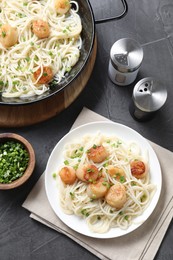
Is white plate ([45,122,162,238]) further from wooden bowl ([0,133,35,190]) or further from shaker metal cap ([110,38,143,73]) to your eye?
shaker metal cap ([110,38,143,73])

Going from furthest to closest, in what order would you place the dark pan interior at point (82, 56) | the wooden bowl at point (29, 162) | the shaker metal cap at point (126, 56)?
the shaker metal cap at point (126, 56), the dark pan interior at point (82, 56), the wooden bowl at point (29, 162)

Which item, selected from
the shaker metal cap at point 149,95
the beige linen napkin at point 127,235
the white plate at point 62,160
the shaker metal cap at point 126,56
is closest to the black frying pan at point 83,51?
the shaker metal cap at point 126,56

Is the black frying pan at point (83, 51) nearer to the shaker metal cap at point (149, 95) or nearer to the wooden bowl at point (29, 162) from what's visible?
the wooden bowl at point (29, 162)

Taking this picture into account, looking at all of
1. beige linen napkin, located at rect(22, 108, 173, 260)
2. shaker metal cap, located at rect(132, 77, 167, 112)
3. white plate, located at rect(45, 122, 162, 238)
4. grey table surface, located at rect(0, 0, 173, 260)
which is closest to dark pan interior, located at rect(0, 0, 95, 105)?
grey table surface, located at rect(0, 0, 173, 260)

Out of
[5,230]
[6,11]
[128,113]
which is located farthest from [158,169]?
[6,11]

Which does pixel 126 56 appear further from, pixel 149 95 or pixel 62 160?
pixel 62 160
